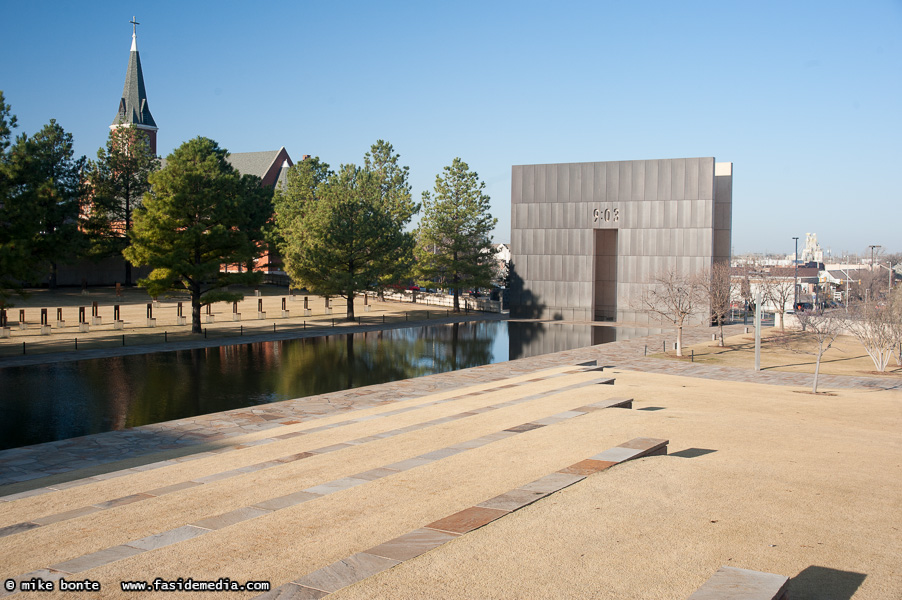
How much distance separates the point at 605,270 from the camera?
62875mm

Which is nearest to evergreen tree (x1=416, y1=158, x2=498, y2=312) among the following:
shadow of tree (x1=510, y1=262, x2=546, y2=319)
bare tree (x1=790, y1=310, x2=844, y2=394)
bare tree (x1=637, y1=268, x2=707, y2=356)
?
shadow of tree (x1=510, y1=262, x2=546, y2=319)

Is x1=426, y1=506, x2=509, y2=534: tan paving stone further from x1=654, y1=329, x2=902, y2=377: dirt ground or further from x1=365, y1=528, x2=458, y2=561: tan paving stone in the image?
x1=654, y1=329, x2=902, y2=377: dirt ground

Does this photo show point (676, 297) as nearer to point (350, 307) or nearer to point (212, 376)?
point (350, 307)

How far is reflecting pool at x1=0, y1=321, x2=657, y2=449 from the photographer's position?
18.9m

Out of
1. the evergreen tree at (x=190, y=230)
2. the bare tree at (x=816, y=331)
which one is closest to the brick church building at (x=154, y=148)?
the evergreen tree at (x=190, y=230)

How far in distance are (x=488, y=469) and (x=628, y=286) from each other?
50039 mm

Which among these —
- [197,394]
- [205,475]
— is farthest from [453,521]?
[197,394]

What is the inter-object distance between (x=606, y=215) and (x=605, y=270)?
7075 mm

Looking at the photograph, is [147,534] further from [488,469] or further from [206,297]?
[206,297]

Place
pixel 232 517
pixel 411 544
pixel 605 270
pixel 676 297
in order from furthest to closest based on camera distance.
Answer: pixel 605 270, pixel 676 297, pixel 232 517, pixel 411 544

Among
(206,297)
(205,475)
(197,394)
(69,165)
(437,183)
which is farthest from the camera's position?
(437,183)

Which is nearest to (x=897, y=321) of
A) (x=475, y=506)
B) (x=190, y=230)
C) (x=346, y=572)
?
(x=475, y=506)

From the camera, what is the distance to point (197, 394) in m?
22.3

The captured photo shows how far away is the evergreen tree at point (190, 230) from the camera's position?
3734 cm
